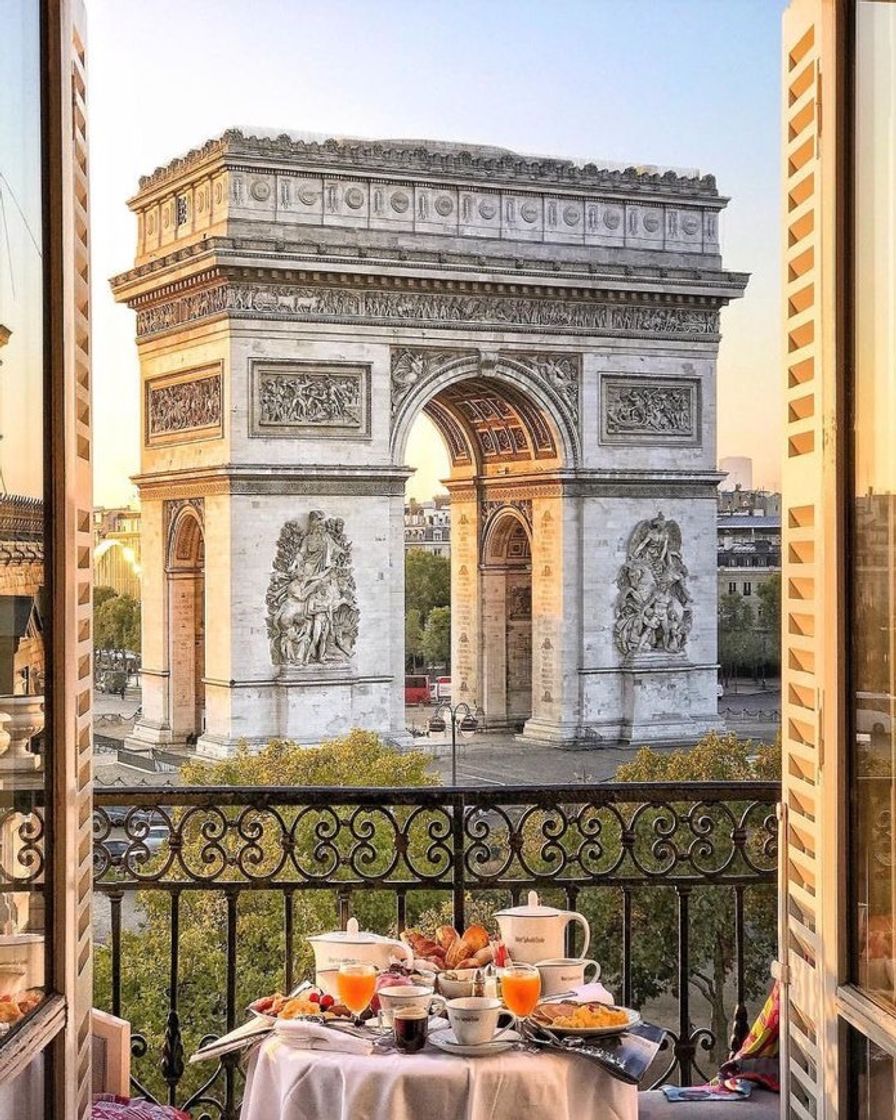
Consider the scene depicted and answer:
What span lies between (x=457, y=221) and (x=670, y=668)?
23.3 feet

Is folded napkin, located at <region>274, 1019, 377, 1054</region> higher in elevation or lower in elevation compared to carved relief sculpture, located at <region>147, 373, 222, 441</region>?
lower

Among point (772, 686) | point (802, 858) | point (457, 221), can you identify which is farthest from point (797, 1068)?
point (772, 686)

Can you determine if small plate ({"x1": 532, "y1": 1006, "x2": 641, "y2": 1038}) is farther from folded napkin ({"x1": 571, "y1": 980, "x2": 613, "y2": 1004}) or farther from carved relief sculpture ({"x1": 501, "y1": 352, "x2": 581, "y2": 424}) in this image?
carved relief sculpture ({"x1": 501, "y1": 352, "x2": 581, "y2": 424})

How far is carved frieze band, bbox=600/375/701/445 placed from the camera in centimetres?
2550

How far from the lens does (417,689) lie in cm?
4991

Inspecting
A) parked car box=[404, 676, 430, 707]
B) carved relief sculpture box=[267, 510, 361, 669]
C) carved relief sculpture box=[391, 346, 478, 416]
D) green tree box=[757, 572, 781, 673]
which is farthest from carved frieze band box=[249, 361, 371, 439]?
green tree box=[757, 572, 781, 673]

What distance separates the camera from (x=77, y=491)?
2713mm

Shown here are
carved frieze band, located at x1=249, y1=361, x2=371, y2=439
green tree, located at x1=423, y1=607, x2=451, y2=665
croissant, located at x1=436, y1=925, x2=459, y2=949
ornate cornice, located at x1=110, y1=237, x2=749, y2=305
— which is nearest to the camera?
croissant, located at x1=436, y1=925, x2=459, y2=949

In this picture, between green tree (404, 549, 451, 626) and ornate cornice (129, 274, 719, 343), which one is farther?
green tree (404, 549, 451, 626)

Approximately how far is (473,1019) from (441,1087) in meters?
0.13

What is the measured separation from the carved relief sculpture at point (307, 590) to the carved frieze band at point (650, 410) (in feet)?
15.1

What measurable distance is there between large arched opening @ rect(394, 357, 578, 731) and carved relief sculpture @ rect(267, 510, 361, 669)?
2.68m

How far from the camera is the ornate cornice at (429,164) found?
23.0 m

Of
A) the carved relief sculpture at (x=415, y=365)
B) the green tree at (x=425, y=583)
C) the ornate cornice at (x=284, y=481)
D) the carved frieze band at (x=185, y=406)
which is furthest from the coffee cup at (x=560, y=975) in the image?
the green tree at (x=425, y=583)
